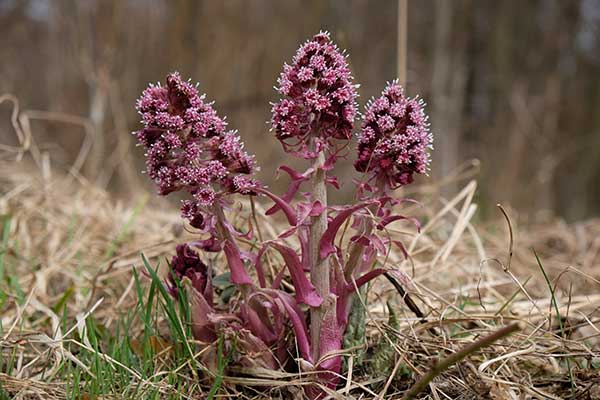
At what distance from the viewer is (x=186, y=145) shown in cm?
143

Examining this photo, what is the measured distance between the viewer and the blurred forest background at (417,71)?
286 inches

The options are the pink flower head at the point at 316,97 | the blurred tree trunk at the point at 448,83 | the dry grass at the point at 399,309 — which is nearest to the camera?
the pink flower head at the point at 316,97

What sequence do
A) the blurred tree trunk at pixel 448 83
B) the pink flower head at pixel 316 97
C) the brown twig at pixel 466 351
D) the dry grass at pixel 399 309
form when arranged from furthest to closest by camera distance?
1. the blurred tree trunk at pixel 448 83
2. the dry grass at pixel 399 309
3. the pink flower head at pixel 316 97
4. the brown twig at pixel 466 351

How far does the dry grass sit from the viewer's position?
1567mm

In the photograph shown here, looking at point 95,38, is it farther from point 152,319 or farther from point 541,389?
point 541,389

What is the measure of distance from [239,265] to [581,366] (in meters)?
1.01

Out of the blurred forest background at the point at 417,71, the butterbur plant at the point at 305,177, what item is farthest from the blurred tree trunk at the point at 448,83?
the butterbur plant at the point at 305,177

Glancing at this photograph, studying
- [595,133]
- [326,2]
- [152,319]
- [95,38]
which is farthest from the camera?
[595,133]

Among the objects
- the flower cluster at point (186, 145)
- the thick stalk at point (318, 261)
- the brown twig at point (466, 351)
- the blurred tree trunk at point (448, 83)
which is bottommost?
the brown twig at point (466, 351)

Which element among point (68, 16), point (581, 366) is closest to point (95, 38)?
point (68, 16)

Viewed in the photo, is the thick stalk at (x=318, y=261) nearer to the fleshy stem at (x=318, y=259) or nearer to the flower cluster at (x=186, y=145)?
the fleshy stem at (x=318, y=259)

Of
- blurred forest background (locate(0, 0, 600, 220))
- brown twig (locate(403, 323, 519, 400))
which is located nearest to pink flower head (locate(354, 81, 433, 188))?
brown twig (locate(403, 323, 519, 400))

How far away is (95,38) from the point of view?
560 centimetres

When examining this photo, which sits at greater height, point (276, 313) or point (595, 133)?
point (595, 133)
